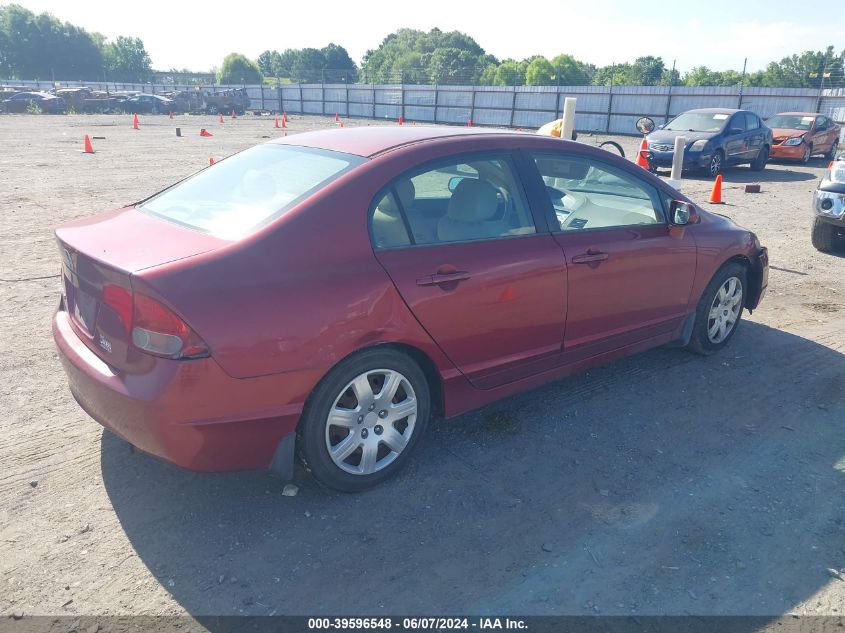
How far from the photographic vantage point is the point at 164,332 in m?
2.73

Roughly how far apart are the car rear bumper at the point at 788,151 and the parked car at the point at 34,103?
42.1 m

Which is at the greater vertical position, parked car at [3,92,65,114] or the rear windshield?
parked car at [3,92,65,114]

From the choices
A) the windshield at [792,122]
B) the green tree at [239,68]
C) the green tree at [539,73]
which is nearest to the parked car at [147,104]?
the windshield at [792,122]

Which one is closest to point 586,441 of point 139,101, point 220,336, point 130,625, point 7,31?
point 220,336

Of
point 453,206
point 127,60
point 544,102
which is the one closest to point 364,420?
point 453,206

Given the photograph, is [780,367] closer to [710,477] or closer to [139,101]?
[710,477]

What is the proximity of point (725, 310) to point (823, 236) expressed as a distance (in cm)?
456

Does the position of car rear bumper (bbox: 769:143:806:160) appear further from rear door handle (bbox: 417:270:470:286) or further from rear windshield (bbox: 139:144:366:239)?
rear windshield (bbox: 139:144:366:239)

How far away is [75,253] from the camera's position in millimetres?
3180

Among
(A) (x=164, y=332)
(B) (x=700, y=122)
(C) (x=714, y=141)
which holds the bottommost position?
(A) (x=164, y=332)

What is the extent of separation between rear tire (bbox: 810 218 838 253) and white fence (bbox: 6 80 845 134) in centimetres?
2138

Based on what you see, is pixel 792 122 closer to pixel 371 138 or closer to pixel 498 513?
pixel 371 138

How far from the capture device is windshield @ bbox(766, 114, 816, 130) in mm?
19609

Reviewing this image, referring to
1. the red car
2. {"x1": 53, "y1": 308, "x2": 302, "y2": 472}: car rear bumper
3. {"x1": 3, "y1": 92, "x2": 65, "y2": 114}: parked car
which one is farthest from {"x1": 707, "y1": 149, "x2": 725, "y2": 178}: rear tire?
{"x1": 3, "y1": 92, "x2": 65, "y2": 114}: parked car
